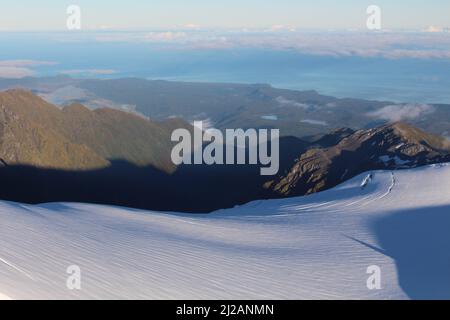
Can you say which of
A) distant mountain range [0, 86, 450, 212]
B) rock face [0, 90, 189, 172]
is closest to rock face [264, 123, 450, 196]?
distant mountain range [0, 86, 450, 212]

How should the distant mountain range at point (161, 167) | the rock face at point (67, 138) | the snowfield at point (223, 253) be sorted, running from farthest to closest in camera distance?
1. the rock face at point (67, 138)
2. the distant mountain range at point (161, 167)
3. the snowfield at point (223, 253)

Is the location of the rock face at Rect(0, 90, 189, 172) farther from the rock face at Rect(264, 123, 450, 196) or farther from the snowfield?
the snowfield

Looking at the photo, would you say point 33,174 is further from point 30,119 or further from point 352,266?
point 352,266

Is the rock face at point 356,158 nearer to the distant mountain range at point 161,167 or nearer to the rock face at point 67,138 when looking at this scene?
the distant mountain range at point 161,167

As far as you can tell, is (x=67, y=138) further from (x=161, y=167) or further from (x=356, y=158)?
(x=356, y=158)

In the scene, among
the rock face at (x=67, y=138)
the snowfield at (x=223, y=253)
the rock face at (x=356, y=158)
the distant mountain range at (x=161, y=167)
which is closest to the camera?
the snowfield at (x=223, y=253)

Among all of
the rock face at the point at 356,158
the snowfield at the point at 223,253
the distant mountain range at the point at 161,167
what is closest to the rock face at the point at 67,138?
the distant mountain range at the point at 161,167
